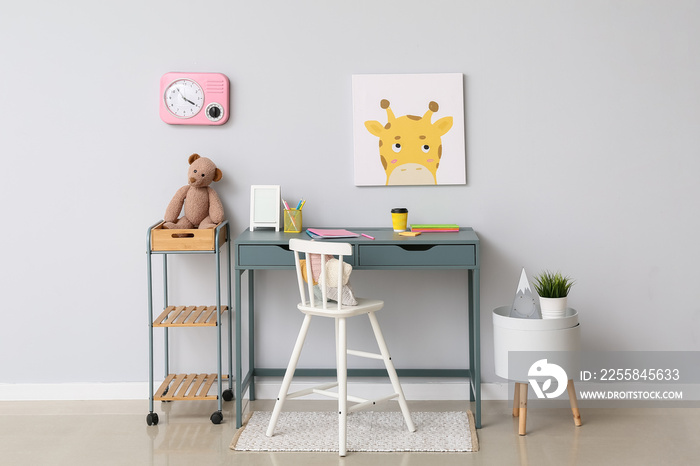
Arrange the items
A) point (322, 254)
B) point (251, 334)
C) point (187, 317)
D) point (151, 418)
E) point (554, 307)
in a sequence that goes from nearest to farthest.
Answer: point (322, 254) → point (554, 307) → point (151, 418) → point (187, 317) → point (251, 334)

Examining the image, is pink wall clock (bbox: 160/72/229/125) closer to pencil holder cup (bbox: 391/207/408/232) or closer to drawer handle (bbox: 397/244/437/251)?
pencil holder cup (bbox: 391/207/408/232)

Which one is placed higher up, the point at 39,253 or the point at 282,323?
the point at 39,253

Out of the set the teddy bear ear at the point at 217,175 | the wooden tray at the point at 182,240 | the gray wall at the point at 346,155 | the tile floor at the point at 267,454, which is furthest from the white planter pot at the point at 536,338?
the teddy bear ear at the point at 217,175

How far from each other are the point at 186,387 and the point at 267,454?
0.61 m

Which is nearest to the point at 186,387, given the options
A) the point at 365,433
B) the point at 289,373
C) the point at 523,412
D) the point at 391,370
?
the point at 289,373

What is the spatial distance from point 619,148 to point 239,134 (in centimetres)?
178

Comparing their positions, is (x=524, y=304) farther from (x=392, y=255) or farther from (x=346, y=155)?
(x=346, y=155)

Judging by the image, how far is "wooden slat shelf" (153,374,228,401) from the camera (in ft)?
10.2

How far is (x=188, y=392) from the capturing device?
3.17 m

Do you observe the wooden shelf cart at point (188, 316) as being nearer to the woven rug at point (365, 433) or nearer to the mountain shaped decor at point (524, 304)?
the woven rug at point (365, 433)

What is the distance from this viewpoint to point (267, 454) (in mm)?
2801

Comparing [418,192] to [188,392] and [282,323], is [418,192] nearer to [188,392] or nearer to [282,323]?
[282,323]

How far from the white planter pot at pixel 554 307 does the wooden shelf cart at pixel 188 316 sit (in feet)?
4.59

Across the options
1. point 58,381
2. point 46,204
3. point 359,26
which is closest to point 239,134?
point 359,26
